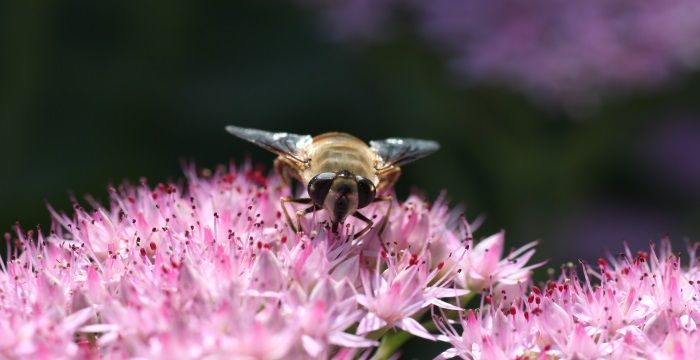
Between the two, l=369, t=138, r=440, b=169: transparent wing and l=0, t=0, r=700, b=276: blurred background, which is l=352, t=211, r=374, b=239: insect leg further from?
l=0, t=0, r=700, b=276: blurred background

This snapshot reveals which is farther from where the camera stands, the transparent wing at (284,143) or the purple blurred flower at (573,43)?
the purple blurred flower at (573,43)

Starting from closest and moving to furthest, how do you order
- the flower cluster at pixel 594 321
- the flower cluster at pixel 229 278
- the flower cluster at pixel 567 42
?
the flower cluster at pixel 229 278
the flower cluster at pixel 594 321
the flower cluster at pixel 567 42

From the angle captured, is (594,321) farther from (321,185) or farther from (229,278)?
(229,278)

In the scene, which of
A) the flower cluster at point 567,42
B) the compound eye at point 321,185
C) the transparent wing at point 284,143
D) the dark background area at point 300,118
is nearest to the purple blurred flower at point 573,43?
the flower cluster at point 567,42

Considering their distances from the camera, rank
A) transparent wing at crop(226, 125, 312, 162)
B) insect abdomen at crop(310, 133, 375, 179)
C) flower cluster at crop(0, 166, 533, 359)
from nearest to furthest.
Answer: flower cluster at crop(0, 166, 533, 359) → insect abdomen at crop(310, 133, 375, 179) → transparent wing at crop(226, 125, 312, 162)

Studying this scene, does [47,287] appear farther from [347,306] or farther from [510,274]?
[510,274]

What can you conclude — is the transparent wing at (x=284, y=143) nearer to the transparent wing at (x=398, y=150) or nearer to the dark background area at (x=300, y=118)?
the transparent wing at (x=398, y=150)

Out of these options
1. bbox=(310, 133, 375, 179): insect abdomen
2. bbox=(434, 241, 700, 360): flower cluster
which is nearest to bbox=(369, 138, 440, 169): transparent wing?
bbox=(310, 133, 375, 179): insect abdomen
